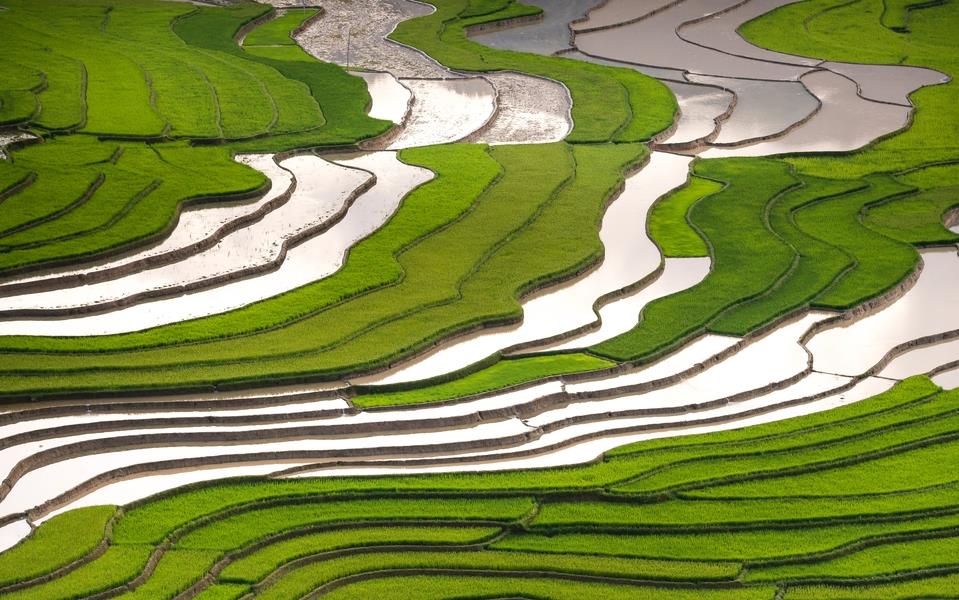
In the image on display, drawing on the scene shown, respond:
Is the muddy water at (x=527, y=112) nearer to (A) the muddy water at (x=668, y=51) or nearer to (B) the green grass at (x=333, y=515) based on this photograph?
(A) the muddy water at (x=668, y=51)

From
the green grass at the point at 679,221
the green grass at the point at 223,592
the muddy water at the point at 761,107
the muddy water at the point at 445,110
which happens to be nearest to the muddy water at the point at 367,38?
the muddy water at the point at 445,110

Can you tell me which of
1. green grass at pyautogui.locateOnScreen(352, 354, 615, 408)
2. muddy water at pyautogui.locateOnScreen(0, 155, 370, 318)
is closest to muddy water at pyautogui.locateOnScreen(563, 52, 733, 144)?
muddy water at pyautogui.locateOnScreen(0, 155, 370, 318)

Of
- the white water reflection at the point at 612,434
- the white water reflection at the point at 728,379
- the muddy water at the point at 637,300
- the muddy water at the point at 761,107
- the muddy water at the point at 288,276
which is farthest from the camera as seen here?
the muddy water at the point at 761,107

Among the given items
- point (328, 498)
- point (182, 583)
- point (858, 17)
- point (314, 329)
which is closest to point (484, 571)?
point (328, 498)

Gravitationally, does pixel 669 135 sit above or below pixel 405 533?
above

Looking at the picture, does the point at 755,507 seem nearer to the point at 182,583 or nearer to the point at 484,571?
the point at 484,571

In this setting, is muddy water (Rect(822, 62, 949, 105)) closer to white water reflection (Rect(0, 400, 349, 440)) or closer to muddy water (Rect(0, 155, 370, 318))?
muddy water (Rect(0, 155, 370, 318))

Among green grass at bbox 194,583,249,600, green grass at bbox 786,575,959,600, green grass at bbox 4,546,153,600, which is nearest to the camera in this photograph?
green grass at bbox 4,546,153,600
